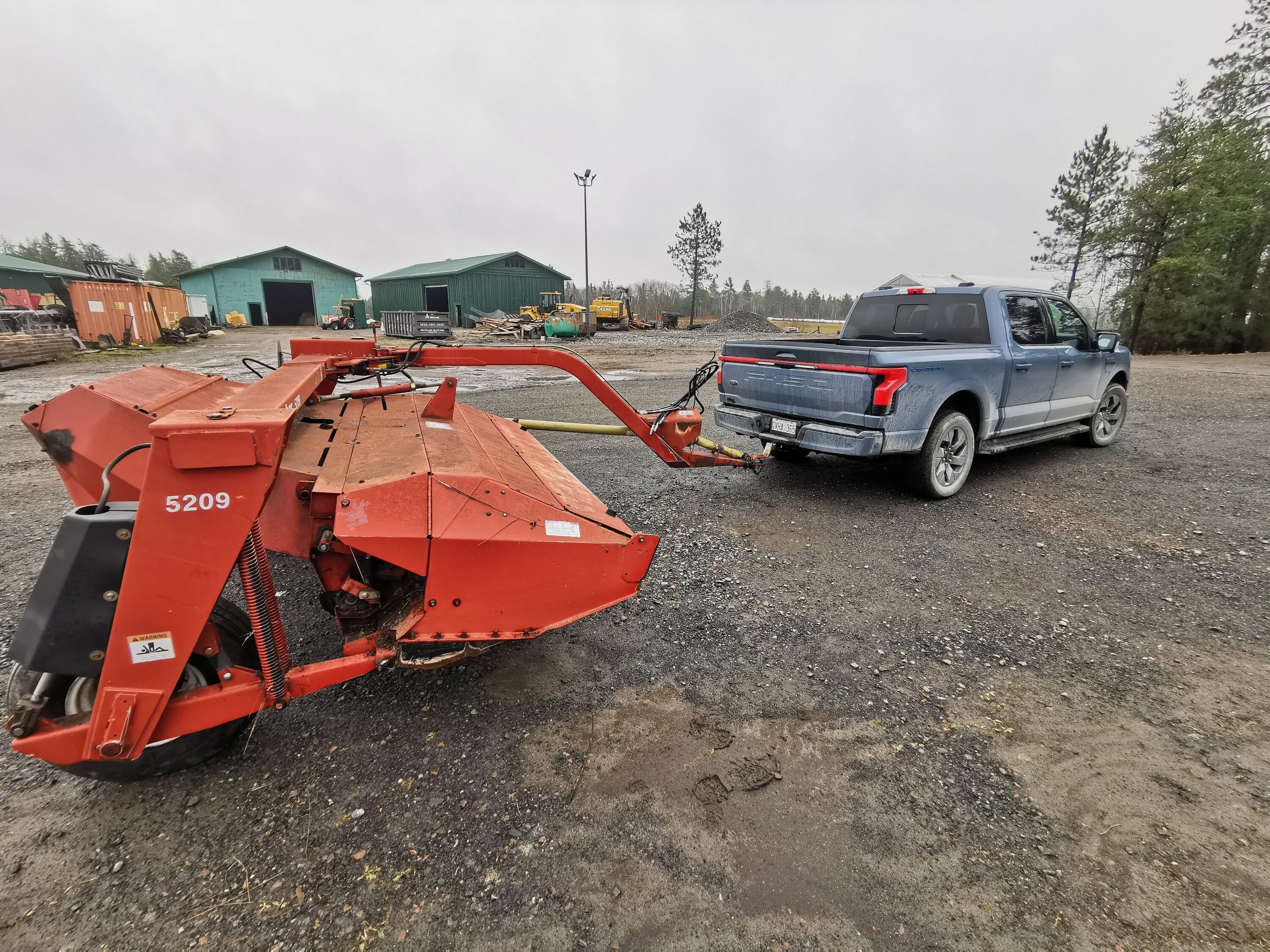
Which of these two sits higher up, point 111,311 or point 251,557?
point 111,311

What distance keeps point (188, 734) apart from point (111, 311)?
27.9m

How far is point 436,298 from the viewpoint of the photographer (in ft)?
133

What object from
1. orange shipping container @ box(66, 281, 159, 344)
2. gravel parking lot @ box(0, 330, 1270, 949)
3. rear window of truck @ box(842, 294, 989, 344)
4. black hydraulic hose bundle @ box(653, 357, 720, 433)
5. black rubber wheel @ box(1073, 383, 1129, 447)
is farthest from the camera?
orange shipping container @ box(66, 281, 159, 344)

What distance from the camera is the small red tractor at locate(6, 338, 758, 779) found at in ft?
6.25

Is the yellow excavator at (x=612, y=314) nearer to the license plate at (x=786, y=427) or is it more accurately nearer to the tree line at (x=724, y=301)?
the tree line at (x=724, y=301)

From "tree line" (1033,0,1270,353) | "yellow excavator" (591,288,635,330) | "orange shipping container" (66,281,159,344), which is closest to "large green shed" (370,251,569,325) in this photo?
"yellow excavator" (591,288,635,330)

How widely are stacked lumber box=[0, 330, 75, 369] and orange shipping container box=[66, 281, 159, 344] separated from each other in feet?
11.7

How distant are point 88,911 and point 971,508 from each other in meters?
6.09

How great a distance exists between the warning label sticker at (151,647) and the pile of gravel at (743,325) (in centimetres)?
4153

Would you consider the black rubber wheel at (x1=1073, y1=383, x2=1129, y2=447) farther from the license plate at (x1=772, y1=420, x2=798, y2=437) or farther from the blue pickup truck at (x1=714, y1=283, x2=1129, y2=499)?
the license plate at (x1=772, y1=420, x2=798, y2=437)

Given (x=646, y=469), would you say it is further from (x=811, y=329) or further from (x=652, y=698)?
(x=811, y=329)

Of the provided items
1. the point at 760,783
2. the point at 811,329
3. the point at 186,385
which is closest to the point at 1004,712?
the point at 760,783

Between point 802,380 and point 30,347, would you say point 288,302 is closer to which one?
point 30,347

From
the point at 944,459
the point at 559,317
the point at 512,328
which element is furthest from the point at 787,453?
the point at 512,328
